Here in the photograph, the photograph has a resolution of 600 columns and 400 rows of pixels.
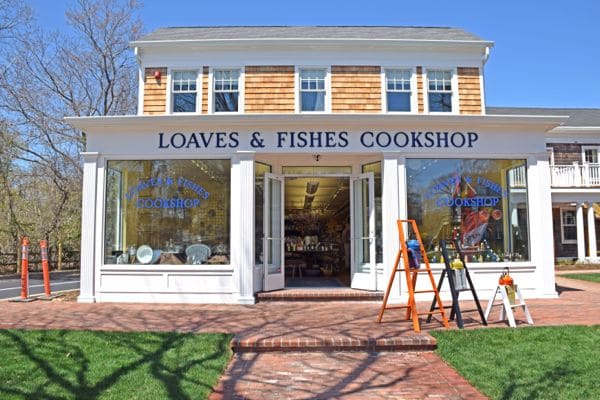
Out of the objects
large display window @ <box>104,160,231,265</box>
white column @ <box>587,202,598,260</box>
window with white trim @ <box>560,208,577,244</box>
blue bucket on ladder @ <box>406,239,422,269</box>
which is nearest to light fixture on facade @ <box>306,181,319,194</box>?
large display window @ <box>104,160,231,265</box>

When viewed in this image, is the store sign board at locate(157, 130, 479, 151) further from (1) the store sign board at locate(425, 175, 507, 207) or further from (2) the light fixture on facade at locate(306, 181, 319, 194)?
(2) the light fixture on facade at locate(306, 181, 319, 194)

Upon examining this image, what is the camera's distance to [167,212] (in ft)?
34.7

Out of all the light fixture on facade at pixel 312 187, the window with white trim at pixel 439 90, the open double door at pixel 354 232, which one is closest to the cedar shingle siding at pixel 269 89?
the light fixture on facade at pixel 312 187

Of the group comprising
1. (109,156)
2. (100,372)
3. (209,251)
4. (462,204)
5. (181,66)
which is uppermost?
(181,66)

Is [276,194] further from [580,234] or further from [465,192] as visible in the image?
[580,234]

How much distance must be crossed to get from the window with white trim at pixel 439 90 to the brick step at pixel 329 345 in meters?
7.85

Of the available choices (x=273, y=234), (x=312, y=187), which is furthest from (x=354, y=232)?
(x=312, y=187)

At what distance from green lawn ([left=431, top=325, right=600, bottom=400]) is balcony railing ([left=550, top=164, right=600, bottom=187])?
16470 millimetres

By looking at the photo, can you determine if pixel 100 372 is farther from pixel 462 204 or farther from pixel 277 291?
pixel 462 204

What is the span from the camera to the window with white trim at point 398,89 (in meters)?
12.8

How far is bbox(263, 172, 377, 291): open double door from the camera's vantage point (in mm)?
10586

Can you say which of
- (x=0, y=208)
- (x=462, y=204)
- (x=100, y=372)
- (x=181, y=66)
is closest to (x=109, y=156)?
(x=181, y=66)

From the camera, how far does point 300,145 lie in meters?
10.3

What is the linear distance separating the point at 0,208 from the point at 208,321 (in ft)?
60.9
